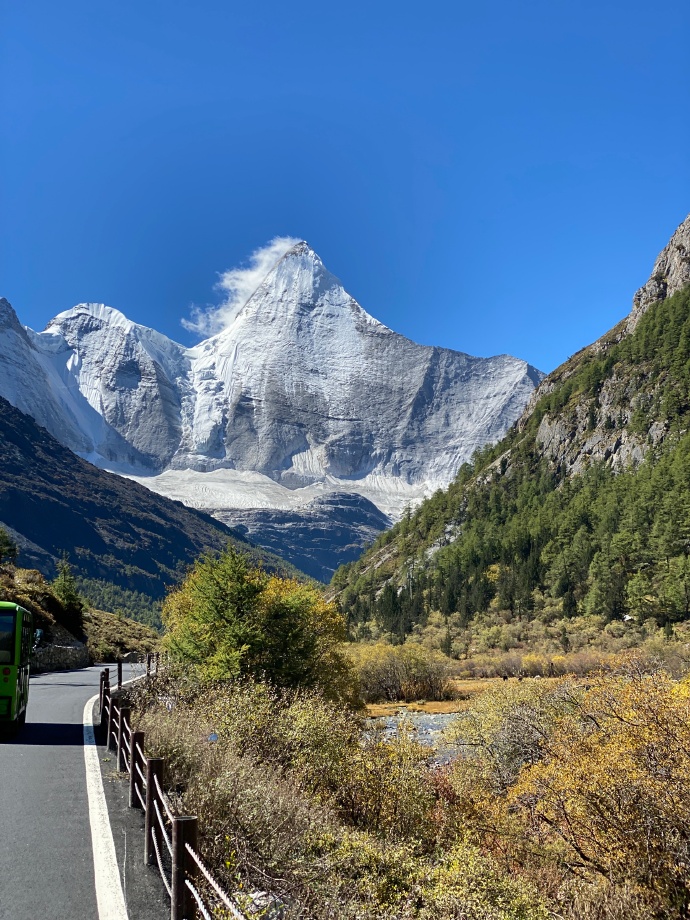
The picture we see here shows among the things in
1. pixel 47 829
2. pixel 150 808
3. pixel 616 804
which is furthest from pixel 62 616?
pixel 150 808

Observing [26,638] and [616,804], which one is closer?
[616,804]

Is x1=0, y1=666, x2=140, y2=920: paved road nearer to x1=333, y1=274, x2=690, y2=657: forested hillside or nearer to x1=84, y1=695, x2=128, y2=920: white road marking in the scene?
x1=84, y1=695, x2=128, y2=920: white road marking

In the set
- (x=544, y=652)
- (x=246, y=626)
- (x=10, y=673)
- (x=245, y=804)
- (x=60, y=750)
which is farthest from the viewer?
(x=544, y=652)

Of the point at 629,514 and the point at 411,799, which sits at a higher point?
the point at 629,514

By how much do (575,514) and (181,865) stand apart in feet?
313

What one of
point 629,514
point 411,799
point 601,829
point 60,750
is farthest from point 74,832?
point 629,514

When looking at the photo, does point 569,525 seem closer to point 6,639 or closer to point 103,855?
point 6,639

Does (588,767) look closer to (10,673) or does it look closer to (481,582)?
(10,673)

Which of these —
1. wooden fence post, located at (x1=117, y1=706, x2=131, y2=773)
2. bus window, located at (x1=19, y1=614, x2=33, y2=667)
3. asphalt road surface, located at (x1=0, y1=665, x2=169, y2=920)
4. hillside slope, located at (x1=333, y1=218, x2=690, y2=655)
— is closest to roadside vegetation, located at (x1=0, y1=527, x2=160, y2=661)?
bus window, located at (x1=19, y1=614, x2=33, y2=667)

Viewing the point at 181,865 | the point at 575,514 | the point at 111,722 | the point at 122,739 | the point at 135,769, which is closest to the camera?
the point at 181,865

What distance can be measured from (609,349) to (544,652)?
87593mm

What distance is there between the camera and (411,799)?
40.6 feet

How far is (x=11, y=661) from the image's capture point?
14.1m

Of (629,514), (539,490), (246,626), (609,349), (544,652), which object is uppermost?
(609,349)
